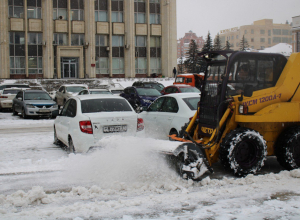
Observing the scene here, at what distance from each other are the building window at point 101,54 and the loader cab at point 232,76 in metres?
42.2

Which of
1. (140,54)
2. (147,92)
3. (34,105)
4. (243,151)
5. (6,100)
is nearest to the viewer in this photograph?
(243,151)

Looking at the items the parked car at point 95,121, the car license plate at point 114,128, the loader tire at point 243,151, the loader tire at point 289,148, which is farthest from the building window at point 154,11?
the loader tire at point 243,151

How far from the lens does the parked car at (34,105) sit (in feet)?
60.7

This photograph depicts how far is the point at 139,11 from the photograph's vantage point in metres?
49.6

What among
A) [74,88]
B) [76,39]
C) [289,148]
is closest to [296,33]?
[76,39]

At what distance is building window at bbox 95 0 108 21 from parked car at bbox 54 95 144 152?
40794 mm

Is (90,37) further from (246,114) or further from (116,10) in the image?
(246,114)

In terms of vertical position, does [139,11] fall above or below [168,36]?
above

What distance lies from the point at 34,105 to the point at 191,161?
14.2 meters

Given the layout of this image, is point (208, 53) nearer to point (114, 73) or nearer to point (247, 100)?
point (247, 100)

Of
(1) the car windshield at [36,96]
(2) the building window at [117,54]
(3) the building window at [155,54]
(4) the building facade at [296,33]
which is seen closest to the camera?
(1) the car windshield at [36,96]

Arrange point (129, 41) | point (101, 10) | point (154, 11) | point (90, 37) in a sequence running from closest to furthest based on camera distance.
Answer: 1. point (90, 37)
2. point (101, 10)
3. point (129, 41)
4. point (154, 11)

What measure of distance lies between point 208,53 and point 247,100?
1241 mm

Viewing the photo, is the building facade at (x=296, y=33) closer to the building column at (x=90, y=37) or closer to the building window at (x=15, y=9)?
the building column at (x=90, y=37)
